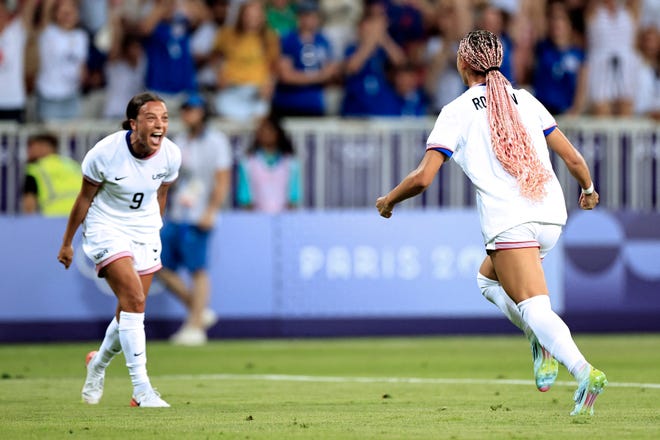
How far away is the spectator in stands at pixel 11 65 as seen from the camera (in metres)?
17.8

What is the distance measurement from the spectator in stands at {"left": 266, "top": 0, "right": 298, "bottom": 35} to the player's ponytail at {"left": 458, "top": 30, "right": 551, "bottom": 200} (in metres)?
10.5

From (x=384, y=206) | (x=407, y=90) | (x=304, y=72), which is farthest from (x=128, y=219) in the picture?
(x=407, y=90)

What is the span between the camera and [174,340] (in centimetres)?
1734

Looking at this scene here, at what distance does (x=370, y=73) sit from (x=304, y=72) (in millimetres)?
882

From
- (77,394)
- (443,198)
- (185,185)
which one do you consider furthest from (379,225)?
(77,394)

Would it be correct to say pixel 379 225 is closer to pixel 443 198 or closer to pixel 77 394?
pixel 443 198

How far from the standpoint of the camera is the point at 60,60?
1805 cm

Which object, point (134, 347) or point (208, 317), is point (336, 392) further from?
point (208, 317)

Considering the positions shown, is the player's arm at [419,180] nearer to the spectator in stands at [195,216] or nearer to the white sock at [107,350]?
the white sock at [107,350]

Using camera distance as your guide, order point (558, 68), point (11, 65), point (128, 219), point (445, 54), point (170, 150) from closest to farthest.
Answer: point (128, 219) < point (170, 150) < point (11, 65) < point (445, 54) < point (558, 68)

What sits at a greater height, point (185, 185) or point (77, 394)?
point (185, 185)

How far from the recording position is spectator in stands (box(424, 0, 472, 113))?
62.5 feet

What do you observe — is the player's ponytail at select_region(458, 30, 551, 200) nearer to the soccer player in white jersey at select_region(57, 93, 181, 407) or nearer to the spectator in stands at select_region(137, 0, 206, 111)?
the soccer player in white jersey at select_region(57, 93, 181, 407)

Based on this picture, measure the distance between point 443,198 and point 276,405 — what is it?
29.4 ft
